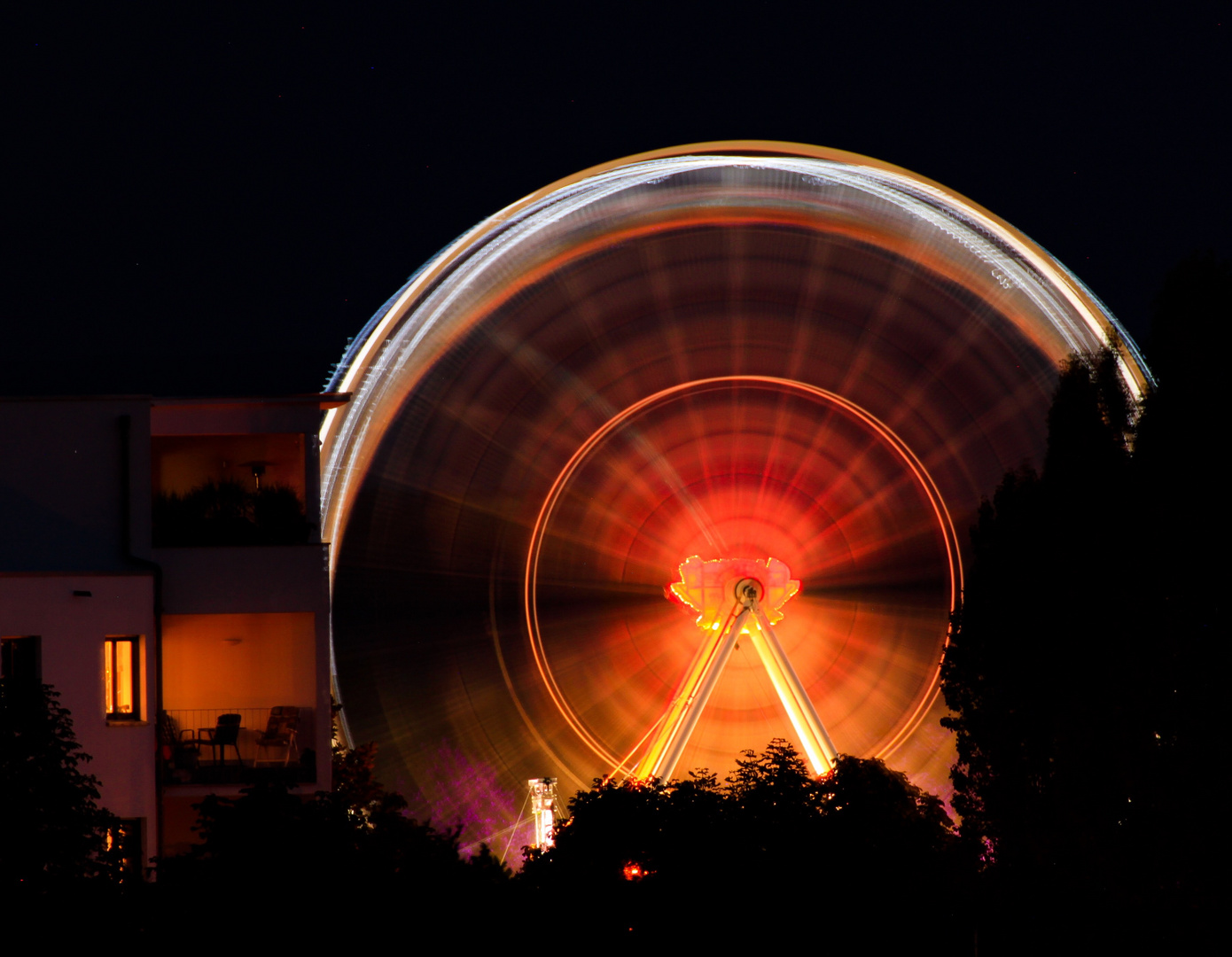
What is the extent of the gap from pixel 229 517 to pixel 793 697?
17.7ft

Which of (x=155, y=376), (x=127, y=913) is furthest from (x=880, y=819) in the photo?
(x=155, y=376)

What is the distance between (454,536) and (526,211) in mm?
3242

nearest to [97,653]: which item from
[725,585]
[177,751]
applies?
[177,751]

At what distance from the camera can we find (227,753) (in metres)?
11.8

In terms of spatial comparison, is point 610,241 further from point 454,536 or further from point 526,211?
point 454,536

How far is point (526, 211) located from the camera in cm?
1302

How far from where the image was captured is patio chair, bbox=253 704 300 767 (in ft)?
37.7

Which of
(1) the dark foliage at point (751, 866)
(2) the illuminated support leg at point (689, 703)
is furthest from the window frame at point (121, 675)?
(2) the illuminated support leg at point (689, 703)

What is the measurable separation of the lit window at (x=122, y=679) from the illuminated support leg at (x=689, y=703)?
171 inches

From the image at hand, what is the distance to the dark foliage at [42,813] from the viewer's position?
18.2 ft

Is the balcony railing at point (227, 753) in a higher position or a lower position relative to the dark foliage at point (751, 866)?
higher

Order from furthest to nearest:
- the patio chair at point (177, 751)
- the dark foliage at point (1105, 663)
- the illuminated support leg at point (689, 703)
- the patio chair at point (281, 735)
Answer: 1. the illuminated support leg at point (689, 703)
2. the patio chair at point (281, 735)
3. the patio chair at point (177, 751)
4. the dark foliage at point (1105, 663)

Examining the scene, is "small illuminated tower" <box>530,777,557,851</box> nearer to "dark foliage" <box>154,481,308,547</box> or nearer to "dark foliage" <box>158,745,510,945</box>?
"dark foliage" <box>154,481,308,547</box>

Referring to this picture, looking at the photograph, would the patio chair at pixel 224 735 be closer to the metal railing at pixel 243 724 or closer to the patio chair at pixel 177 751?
the patio chair at pixel 177 751
